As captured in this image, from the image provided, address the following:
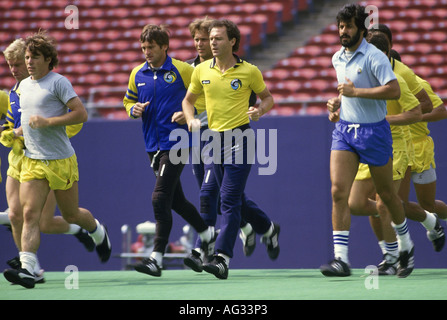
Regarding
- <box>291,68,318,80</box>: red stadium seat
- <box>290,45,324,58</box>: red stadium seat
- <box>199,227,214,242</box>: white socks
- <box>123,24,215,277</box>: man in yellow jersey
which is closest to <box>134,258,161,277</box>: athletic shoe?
<box>123,24,215,277</box>: man in yellow jersey

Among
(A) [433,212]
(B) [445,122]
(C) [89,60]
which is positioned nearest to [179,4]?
(C) [89,60]

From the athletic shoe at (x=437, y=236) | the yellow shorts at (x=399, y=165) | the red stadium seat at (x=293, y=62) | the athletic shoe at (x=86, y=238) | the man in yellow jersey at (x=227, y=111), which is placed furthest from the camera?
the red stadium seat at (x=293, y=62)

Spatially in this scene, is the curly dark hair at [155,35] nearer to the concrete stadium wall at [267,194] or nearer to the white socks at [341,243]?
the white socks at [341,243]

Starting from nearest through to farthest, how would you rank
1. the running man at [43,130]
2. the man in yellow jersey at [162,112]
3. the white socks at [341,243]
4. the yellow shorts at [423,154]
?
the running man at [43,130]
the white socks at [341,243]
the man in yellow jersey at [162,112]
the yellow shorts at [423,154]

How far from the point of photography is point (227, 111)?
6.72m

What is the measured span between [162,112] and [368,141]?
196 centimetres

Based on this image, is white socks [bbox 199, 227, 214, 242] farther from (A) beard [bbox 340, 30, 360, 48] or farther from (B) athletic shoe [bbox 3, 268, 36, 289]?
(A) beard [bbox 340, 30, 360, 48]

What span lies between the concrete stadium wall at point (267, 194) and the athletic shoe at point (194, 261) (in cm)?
278

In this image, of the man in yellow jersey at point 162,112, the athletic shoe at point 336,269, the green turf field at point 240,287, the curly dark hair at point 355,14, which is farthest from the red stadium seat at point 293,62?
the athletic shoe at point 336,269

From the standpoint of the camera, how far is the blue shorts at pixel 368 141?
632 centimetres

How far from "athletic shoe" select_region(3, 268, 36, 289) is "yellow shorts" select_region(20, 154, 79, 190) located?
Answer: 0.76 m

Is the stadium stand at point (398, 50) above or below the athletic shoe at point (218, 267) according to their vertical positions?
above

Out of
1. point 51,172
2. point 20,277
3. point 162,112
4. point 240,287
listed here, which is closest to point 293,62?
point 162,112

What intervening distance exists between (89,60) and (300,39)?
13.7 ft
